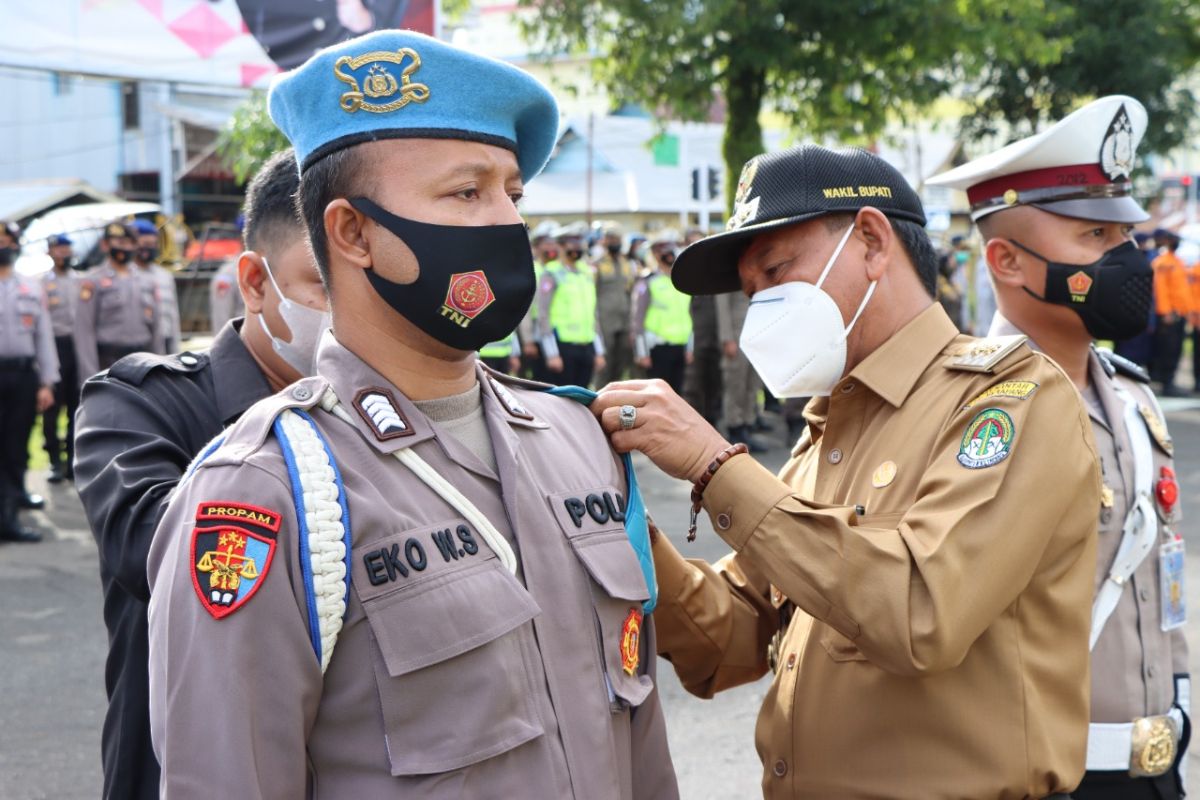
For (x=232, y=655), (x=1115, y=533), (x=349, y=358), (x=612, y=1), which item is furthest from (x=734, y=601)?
(x=612, y=1)

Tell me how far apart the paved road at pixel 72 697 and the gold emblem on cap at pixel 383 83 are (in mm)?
3247

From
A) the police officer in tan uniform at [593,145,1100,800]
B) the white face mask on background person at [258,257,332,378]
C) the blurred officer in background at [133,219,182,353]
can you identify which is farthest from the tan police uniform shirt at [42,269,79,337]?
the police officer in tan uniform at [593,145,1100,800]

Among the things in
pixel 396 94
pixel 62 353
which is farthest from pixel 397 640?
pixel 62 353

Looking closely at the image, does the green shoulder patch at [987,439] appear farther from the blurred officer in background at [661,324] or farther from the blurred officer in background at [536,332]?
the blurred officer in background at [661,324]

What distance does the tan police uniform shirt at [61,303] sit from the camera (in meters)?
10.6

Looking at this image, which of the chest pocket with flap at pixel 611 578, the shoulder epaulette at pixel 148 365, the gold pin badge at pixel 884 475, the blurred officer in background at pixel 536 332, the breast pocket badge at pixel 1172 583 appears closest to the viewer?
the chest pocket with flap at pixel 611 578

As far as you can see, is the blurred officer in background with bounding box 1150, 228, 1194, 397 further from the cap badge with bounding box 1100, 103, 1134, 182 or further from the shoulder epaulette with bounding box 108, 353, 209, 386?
the shoulder epaulette with bounding box 108, 353, 209, 386

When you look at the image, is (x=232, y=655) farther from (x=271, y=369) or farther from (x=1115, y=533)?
(x=1115, y=533)

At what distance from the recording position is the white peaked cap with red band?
118 inches

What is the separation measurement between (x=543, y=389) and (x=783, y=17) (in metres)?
12.0

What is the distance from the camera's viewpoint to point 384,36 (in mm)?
1751

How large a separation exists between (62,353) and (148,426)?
8.98m

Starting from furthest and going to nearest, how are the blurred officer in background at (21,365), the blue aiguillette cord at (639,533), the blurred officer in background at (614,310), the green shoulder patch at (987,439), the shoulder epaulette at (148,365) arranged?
the blurred officer in background at (614,310) → the blurred officer in background at (21,365) → the shoulder epaulette at (148,365) → the green shoulder patch at (987,439) → the blue aiguillette cord at (639,533)

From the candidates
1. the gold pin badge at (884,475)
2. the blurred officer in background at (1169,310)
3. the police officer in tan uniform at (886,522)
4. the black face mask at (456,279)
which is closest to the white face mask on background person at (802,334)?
the police officer in tan uniform at (886,522)
